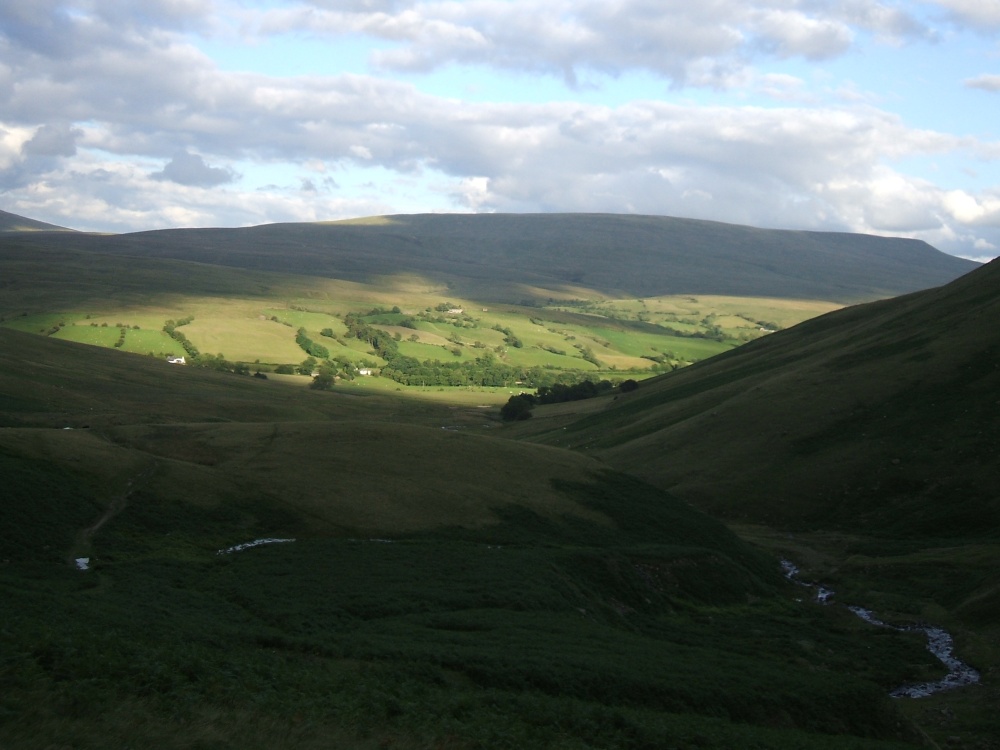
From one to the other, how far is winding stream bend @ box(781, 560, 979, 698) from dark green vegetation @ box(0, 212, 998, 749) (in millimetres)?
764

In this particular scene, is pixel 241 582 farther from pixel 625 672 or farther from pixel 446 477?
pixel 446 477

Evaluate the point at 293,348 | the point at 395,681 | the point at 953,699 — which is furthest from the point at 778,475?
the point at 293,348

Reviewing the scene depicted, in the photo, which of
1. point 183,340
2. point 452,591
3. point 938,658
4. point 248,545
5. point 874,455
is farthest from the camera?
point 183,340

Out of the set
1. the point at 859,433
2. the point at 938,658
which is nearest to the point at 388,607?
the point at 938,658

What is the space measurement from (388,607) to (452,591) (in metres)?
3.87

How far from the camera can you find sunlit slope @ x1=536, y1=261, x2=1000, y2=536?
223ft

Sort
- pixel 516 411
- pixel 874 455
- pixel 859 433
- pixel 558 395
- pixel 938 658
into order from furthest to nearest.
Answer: pixel 558 395 → pixel 516 411 → pixel 859 433 → pixel 874 455 → pixel 938 658

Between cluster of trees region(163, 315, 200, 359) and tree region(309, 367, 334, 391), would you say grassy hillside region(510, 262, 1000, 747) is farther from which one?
cluster of trees region(163, 315, 200, 359)

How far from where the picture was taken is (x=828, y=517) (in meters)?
69.1

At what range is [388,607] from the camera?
3491 cm

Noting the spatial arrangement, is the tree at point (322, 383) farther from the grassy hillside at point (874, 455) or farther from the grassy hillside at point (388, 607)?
the grassy hillside at point (388, 607)

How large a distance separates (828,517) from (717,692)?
4307 cm

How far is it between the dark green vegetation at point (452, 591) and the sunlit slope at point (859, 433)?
0.53 m

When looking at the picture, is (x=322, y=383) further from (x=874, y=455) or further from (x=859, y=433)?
(x=874, y=455)
